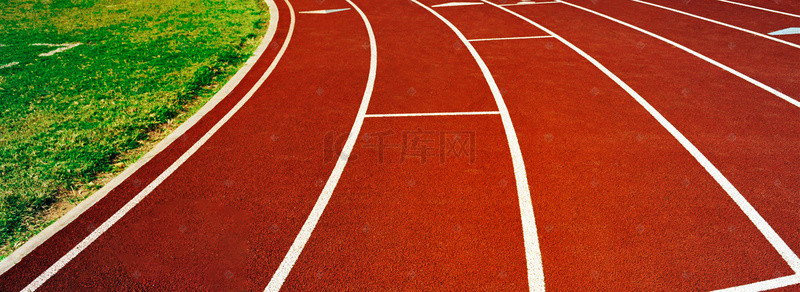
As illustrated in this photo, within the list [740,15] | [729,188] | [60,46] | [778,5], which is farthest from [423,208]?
[778,5]

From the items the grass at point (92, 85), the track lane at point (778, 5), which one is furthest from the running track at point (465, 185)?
the track lane at point (778, 5)

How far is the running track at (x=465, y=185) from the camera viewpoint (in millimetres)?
3469

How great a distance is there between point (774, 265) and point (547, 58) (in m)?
5.22

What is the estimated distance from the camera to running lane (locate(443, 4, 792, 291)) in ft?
11.0

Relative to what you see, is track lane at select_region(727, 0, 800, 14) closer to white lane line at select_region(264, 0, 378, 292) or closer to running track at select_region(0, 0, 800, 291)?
running track at select_region(0, 0, 800, 291)

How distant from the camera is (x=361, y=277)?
340 cm

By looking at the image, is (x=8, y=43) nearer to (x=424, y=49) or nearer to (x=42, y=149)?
(x=42, y=149)

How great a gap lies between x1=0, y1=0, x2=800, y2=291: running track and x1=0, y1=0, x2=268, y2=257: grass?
0.48m

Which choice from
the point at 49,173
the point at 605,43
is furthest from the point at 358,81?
the point at 605,43

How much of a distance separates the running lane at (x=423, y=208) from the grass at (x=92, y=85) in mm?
2803

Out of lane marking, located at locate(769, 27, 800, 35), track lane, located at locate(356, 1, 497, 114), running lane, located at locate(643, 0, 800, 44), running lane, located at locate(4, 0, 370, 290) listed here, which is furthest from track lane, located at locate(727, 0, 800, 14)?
running lane, located at locate(4, 0, 370, 290)

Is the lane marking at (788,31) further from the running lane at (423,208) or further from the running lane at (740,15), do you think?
the running lane at (423,208)

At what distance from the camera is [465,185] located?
14.5 feet

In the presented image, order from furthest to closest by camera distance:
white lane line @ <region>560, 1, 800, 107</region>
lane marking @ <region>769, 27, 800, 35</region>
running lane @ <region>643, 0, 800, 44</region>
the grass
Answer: running lane @ <region>643, 0, 800, 44</region> → lane marking @ <region>769, 27, 800, 35</region> → white lane line @ <region>560, 1, 800, 107</region> → the grass
